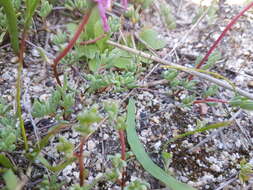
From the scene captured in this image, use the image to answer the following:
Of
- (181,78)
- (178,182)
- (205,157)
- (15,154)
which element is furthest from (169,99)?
(15,154)

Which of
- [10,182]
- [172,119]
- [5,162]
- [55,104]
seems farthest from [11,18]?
[172,119]

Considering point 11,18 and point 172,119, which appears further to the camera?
point 172,119

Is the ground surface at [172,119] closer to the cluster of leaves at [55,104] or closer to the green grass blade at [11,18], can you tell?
the cluster of leaves at [55,104]

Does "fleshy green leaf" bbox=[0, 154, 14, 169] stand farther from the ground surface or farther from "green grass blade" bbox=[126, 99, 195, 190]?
"green grass blade" bbox=[126, 99, 195, 190]

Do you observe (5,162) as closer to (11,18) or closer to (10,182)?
(10,182)

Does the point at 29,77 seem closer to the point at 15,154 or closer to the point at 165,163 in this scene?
the point at 15,154

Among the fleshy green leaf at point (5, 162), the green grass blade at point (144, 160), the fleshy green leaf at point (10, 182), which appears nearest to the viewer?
the fleshy green leaf at point (10, 182)

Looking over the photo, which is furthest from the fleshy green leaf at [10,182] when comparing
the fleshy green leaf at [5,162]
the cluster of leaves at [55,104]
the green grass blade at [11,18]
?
the green grass blade at [11,18]
